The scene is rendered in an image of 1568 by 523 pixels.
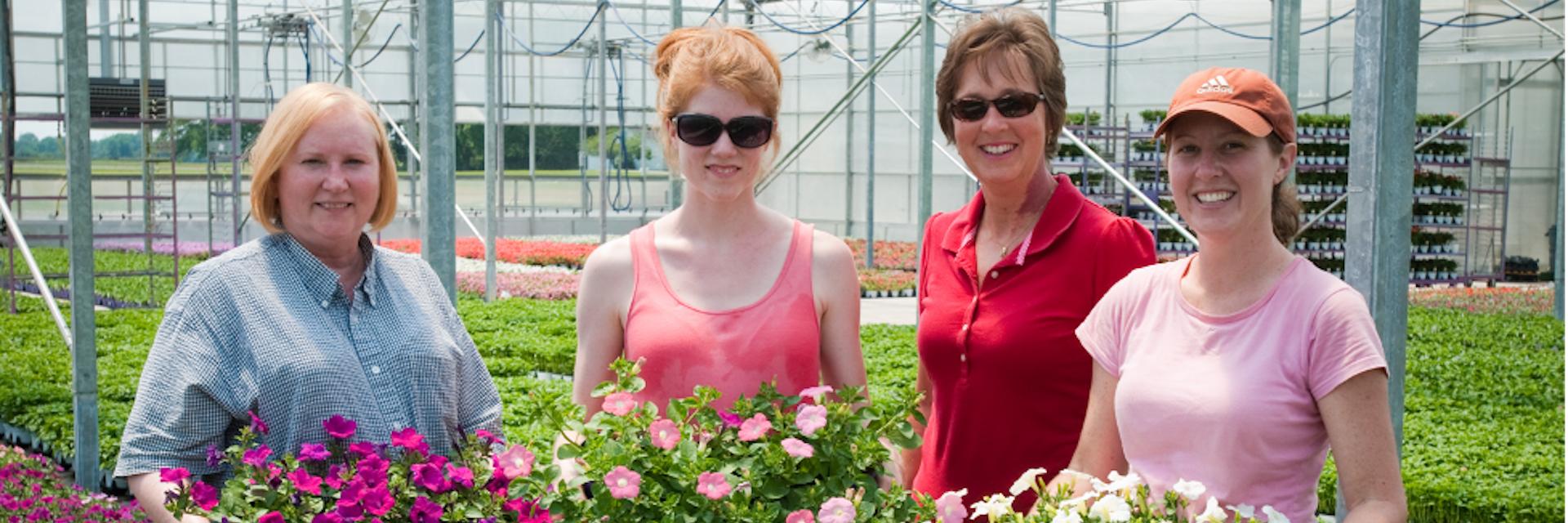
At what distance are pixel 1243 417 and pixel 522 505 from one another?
873 millimetres

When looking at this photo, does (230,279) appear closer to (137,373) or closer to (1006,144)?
(1006,144)

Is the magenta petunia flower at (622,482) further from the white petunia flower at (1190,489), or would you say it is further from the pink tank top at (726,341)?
the white petunia flower at (1190,489)

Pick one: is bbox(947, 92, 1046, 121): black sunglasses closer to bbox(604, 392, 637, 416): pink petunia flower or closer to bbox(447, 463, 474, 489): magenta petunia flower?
bbox(604, 392, 637, 416): pink petunia flower

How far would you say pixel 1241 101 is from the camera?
1.89m

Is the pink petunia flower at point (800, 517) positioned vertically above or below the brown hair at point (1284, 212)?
below

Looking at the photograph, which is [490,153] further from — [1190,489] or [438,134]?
[1190,489]

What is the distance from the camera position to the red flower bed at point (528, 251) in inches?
716

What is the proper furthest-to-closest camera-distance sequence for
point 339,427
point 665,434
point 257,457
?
point 339,427
point 257,457
point 665,434

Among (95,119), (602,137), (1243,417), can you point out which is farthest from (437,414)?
(602,137)

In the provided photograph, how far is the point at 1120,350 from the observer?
6.69 feet

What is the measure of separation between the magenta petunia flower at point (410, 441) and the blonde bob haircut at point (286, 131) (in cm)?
44

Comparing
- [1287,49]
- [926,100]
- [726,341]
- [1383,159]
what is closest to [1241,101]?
[726,341]

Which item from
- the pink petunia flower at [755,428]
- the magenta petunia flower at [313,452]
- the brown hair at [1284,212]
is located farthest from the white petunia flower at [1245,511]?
the magenta petunia flower at [313,452]

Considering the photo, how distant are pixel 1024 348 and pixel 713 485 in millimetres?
739
